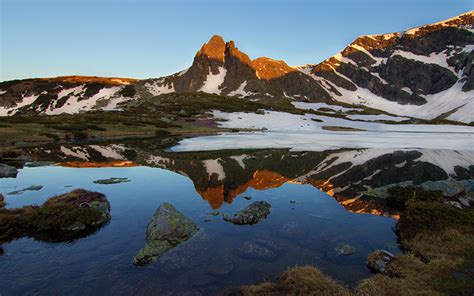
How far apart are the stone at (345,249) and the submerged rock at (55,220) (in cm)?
1414

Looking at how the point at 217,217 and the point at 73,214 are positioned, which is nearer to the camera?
the point at 73,214

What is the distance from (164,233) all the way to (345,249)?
956 cm

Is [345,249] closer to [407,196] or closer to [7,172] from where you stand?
[407,196]

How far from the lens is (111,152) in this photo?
54.4 meters

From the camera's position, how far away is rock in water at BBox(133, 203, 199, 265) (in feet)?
47.4

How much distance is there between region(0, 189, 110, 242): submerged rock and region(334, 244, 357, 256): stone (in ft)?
46.4

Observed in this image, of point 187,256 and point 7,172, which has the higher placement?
point 187,256

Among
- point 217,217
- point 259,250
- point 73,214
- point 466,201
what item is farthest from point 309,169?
point 73,214

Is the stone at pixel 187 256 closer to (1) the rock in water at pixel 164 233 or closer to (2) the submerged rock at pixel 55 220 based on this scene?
(1) the rock in water at pixel 164 233

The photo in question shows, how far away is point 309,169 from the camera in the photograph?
38.2 m

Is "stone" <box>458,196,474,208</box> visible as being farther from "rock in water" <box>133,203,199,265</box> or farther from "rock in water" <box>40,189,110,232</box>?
"rock in water" <box>40,189,110,232</box>

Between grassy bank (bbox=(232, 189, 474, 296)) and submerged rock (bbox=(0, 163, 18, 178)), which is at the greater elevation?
grassy bank (bbox=(232, 189, 474, 296))

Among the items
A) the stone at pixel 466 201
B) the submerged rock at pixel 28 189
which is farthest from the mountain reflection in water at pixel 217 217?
the stone at pixel 466 201

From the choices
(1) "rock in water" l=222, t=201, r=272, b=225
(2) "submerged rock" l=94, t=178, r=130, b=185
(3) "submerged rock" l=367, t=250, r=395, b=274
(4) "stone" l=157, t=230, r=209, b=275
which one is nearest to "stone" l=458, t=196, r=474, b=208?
(3) "submerged rock" l=367, t=250, r=395, b=274
